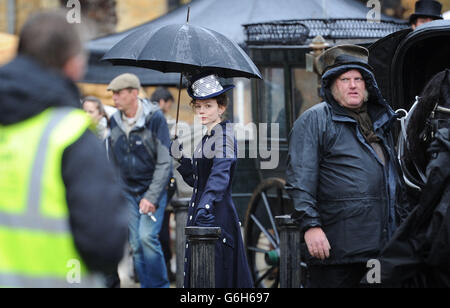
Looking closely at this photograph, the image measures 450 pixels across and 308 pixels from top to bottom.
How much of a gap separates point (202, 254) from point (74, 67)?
2.41 metres

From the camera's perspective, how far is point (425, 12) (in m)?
8.20

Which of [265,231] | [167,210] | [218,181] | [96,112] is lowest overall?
[265,231]

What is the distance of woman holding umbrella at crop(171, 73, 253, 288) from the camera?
16.8 ft

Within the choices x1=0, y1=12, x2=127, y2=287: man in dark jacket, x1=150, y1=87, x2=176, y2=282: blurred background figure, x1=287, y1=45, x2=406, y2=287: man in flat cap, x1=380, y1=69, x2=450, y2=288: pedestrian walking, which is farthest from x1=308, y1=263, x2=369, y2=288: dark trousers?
x1=150, y1=87, x2=176, y2=282: blurred background figure

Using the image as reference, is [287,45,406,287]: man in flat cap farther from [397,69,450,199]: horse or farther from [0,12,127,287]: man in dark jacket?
[0,12,127,287]: man in dark jacket

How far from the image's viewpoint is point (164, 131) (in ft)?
24.6

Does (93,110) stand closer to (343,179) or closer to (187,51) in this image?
(187,51)

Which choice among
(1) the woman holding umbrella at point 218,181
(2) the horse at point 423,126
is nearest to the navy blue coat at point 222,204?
(1) the woman holding umbrella at point 218,181

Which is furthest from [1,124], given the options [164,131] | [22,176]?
[164,131]

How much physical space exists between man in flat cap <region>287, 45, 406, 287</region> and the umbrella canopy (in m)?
0.80

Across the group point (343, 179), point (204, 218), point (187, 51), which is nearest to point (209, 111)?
point (187, 51)

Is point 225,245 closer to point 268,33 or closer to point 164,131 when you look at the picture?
point 164,131

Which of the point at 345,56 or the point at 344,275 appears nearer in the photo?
the point at 344,275
